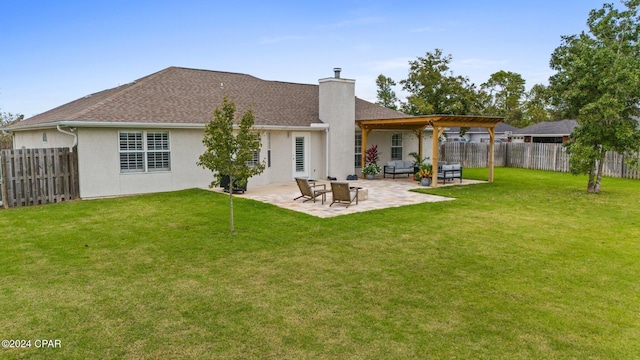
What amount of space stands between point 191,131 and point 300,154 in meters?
4.94

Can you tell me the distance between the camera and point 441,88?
91.0 ft

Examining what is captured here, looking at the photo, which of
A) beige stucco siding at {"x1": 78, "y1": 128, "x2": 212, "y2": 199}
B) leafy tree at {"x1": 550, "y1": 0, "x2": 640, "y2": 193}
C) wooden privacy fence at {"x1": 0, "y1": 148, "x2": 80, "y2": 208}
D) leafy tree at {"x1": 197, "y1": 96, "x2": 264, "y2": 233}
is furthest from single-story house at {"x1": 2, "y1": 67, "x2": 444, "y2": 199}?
leafy tree at {"x1": 550, "y1": 0, "x2": 640, "y2": 193}

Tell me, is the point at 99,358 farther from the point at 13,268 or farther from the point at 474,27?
the point at 474,27

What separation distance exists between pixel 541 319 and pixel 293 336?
109 inches

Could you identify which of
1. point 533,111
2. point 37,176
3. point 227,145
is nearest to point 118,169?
point 37,176

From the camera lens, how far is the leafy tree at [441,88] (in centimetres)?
2755

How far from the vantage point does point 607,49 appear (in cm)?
1320

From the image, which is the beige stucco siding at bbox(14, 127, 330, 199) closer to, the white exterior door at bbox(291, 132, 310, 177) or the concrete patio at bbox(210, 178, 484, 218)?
the white exterior door at bbox(291, 132, 310, 177)

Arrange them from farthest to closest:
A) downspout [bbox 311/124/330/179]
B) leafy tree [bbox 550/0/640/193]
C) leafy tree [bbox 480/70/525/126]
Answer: leafy tree [bbox 480/70/525/126] → downspout [bbox 311/124/330/179] → leafy tree [bbox 550/0/640/193]

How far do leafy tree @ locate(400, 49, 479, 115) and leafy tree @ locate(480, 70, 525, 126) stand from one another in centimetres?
3430

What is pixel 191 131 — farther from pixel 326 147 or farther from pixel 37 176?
pixel 326 147

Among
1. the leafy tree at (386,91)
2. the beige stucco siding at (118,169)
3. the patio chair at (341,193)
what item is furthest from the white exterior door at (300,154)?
the leafy tree at (386,91)

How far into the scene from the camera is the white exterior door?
17.8 metres

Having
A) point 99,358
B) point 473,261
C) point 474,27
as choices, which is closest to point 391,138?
point 474,27
